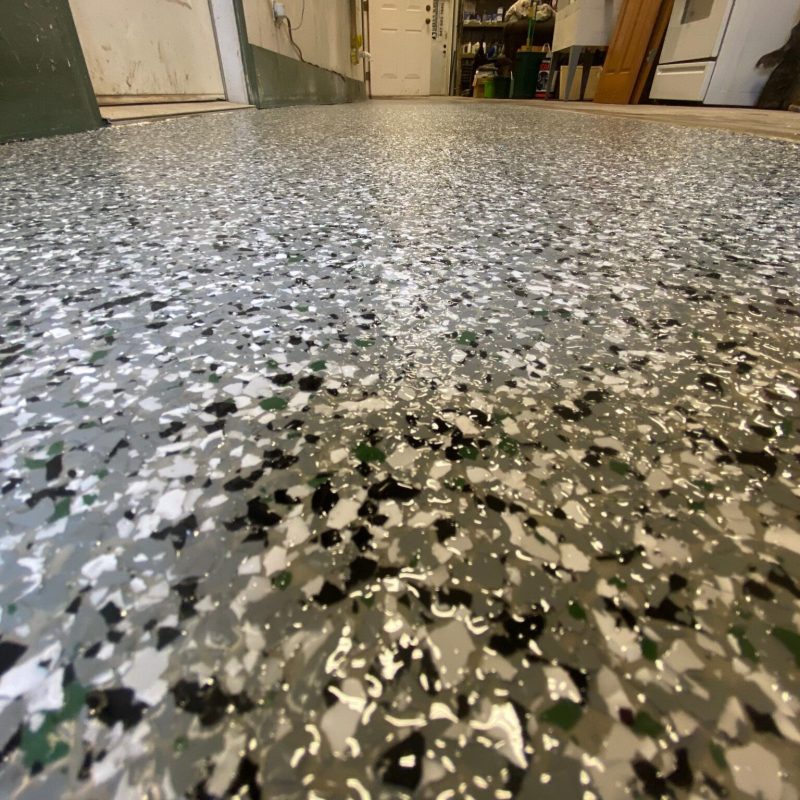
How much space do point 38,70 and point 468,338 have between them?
160 cm

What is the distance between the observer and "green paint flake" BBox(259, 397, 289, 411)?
249mm

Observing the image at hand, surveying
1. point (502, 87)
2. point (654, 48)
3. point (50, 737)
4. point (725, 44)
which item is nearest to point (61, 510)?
point (50, 737)

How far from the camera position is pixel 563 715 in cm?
13

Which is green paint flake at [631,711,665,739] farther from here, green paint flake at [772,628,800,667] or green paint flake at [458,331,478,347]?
green paint flake at [458,331,478,347]

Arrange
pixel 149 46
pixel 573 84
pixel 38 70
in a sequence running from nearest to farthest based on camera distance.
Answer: pixel 38 70 → pixel 149 46 → pixel 573 84

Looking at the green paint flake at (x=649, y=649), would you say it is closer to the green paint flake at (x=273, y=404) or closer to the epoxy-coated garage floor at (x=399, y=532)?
the epoxy-coated garage floor at (x=399, y=532)

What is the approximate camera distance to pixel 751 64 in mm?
3162

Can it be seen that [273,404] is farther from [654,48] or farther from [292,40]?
[654,48]

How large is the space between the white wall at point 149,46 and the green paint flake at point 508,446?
2.57 metres

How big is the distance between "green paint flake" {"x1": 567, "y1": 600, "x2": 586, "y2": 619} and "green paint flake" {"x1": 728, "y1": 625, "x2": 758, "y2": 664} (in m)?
0.05

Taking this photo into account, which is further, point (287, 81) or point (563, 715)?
point (287, 81)

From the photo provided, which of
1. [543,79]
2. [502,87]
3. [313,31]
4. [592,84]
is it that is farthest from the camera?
[502,87]

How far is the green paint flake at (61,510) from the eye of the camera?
19 cm

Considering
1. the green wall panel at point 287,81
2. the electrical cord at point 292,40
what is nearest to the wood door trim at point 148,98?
the green wall panel at point 287,81
